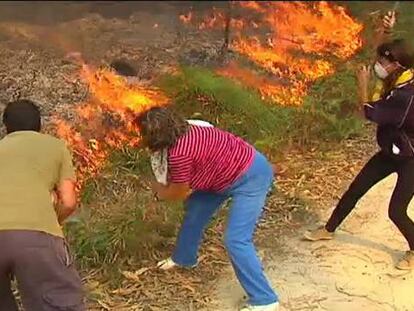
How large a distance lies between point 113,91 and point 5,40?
60.4 inches

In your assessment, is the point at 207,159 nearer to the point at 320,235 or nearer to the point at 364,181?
the point at 364,181

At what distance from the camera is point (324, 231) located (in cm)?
637

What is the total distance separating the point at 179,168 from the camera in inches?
193

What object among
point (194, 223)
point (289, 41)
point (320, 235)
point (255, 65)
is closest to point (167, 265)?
point (194, 223)

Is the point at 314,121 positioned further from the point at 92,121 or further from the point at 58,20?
the point at 58,20

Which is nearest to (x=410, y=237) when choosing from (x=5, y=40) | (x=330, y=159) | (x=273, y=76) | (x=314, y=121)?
(x=330, y=159)

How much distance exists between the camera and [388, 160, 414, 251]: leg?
225 inches

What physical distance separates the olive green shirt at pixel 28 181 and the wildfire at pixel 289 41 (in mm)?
4364

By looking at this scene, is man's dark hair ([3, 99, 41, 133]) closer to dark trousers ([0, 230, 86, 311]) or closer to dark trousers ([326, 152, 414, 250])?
dark trousers ([0, 230, 86, 311])

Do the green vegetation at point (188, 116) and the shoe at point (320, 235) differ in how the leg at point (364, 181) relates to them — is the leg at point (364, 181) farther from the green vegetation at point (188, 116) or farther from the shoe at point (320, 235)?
the green vegetation at point (188, 116)

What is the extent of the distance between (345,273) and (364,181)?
2.01ft

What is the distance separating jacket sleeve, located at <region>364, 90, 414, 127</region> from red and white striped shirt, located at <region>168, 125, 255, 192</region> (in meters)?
0.85

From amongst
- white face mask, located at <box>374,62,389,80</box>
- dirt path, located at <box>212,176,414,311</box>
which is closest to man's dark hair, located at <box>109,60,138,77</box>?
dirt path, located at <box>212,176,414,311</box>

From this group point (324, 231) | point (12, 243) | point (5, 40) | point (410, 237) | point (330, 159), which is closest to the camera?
point (12, 243)
